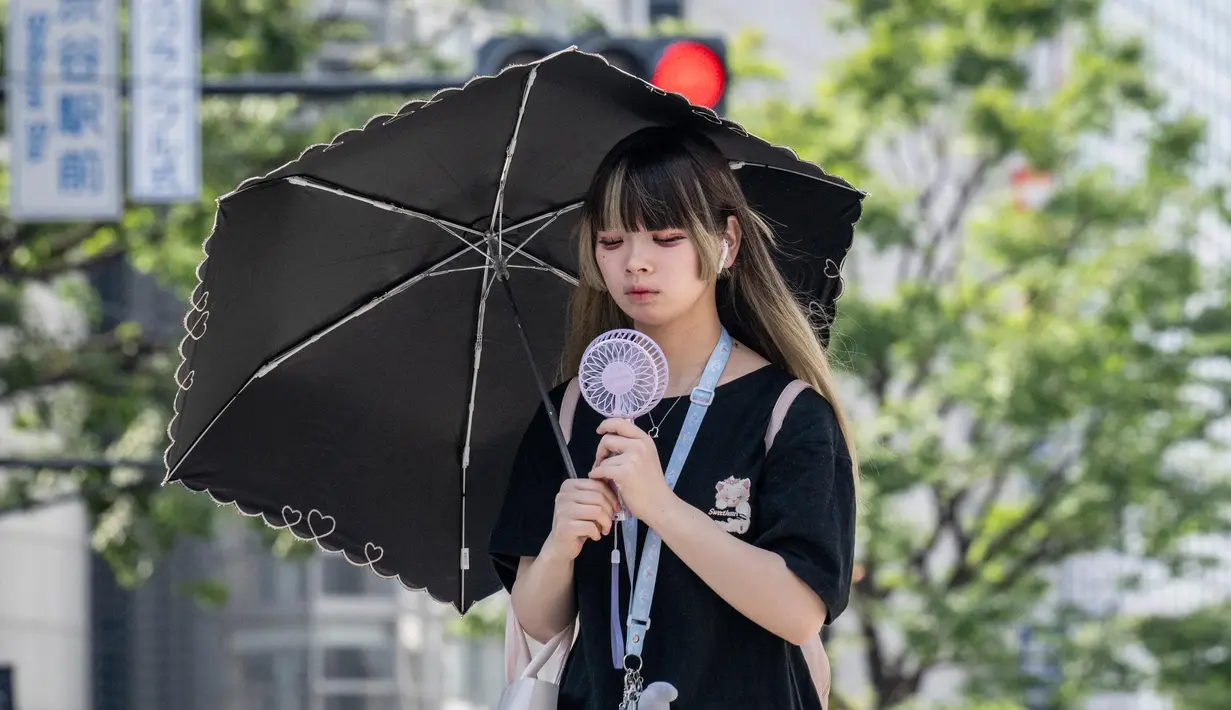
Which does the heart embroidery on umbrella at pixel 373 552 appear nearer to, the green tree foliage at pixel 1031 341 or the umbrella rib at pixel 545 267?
the umbrella rib at pixel 545 267

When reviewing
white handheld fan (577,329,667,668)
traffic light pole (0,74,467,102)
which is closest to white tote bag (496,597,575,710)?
white handheld fan (577,329,667,668)

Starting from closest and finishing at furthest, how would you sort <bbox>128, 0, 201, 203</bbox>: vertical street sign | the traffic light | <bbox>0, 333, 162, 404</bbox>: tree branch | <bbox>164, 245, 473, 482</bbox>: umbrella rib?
1. <bbox>164, 245, 473, 482</bbox>: umbrella rib
2. the traffic light
3. <bbox>128, 0, 201, 203</bbox>: vertical street sign
4. <bbox>0, 333, 162, 404</bbox>: tree branch

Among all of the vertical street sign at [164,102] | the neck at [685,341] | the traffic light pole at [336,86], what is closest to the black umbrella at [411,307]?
the neck at [685,341]

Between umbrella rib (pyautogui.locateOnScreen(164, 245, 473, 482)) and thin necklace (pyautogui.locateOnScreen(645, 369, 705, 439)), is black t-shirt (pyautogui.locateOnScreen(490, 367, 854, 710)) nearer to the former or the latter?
thin necklace (pyautogui.locateOnScreen(645, 369, 705, 439))

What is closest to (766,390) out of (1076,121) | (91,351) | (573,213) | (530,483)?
(530,483)

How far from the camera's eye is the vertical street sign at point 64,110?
9.67 meters

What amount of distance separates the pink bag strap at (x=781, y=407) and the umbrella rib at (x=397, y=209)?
2.58 feet

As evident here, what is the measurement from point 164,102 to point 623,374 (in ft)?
24.8

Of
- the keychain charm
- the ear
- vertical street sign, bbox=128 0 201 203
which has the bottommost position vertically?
the keychain charm

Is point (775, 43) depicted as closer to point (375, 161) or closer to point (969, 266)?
point (969, 266)

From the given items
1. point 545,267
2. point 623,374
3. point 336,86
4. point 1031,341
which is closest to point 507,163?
point 545,267

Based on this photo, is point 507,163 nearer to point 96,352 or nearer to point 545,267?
point 545,267

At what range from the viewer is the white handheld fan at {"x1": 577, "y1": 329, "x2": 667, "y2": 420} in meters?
2.67

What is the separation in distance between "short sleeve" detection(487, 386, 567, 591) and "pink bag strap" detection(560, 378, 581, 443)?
24mm
